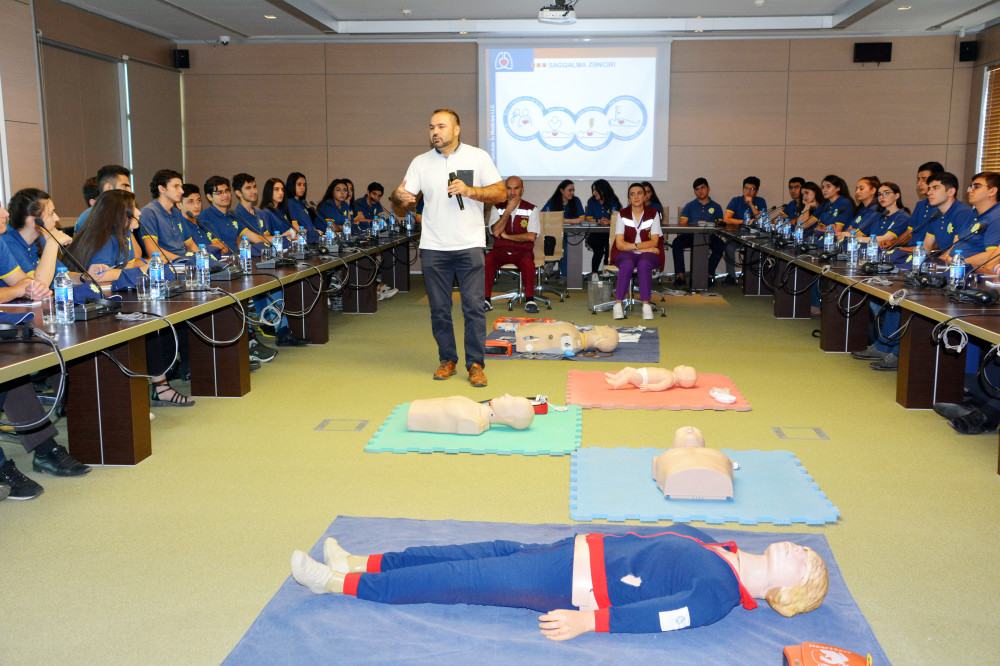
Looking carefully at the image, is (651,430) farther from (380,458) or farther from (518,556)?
(518,556)

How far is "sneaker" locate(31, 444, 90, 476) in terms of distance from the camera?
3.36 meters

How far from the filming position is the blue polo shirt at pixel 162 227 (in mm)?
5227

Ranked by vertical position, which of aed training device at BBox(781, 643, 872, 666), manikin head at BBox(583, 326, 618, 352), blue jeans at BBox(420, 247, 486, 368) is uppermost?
blue jeans at BBox(420, 247, 486, 368)

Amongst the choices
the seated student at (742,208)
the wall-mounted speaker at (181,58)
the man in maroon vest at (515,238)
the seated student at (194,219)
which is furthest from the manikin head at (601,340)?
the wall-mounted speaker at (181,58)

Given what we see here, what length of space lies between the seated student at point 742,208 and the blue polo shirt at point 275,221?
537 centimetres

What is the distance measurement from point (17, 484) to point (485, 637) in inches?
79.4

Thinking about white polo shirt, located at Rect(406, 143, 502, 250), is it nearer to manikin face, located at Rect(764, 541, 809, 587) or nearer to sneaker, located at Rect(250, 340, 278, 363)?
sneaker, located at Rect(250, 340, 278, 363)

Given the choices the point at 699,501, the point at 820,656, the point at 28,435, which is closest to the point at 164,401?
the point at 28,435

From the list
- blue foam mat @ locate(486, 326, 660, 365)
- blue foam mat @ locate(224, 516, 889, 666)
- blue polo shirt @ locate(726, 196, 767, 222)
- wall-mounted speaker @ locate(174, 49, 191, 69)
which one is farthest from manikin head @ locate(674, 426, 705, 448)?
wall-mounted speaker @ locate(174, 49, 191, 69)

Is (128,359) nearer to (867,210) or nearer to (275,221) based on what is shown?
(275,221)

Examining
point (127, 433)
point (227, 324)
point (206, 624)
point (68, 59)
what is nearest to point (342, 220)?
point (68, 59)

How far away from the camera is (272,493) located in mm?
3203

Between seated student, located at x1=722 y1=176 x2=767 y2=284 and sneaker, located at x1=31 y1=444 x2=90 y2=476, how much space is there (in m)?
8.19

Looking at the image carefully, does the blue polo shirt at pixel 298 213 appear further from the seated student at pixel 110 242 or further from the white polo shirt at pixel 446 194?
the seated student at pixel 110 242
